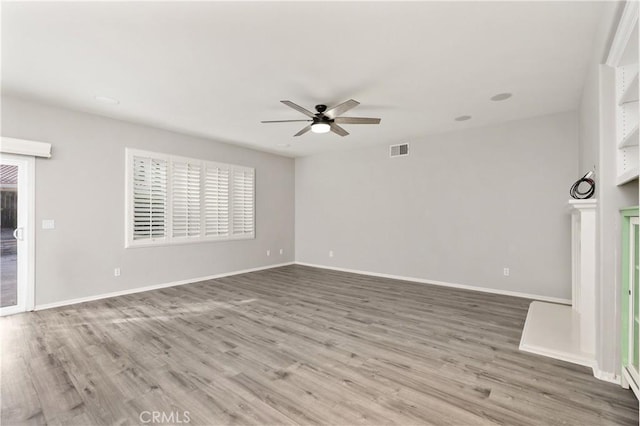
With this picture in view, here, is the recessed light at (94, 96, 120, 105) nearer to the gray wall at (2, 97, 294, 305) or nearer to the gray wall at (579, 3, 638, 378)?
the gray wall at (2, 97, 294, 305)

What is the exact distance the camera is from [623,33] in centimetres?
192

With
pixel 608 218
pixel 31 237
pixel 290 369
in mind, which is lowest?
pixel 290 369

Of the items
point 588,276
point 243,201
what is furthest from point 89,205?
point 588,276

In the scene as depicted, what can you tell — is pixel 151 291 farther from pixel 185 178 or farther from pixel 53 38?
pixel 53 38

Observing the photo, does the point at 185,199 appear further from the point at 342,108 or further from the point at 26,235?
the point at 342,108

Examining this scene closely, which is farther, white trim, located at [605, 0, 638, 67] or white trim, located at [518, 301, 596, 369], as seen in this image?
white trim, located at [518, 301, 596, 369]

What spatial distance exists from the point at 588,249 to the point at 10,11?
5223mm

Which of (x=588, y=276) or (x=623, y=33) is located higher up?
(x=623, y=33)

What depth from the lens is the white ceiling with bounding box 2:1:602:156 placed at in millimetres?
2285

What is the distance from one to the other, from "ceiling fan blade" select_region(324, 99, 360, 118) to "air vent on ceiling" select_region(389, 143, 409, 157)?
8.75 ft

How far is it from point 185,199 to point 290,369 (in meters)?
4.24

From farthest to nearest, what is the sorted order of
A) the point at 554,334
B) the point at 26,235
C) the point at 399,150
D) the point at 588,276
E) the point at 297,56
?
the point at 399,150 < the point at 26,235 < the point at 554,334 < the point at 297,56 < the point at 588,276

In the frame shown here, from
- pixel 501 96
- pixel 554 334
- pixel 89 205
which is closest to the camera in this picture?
pixel 554 334

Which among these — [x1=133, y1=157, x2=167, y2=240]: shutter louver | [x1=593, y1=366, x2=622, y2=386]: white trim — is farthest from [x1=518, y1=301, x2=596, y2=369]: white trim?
[x1=133, y1=157, x2=167, y2=240]: shutter louver
